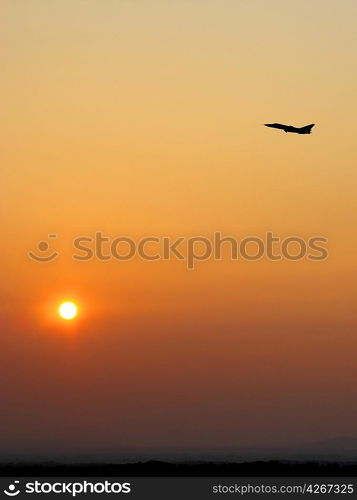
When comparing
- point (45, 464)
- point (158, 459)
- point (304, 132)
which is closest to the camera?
point (304, 132)

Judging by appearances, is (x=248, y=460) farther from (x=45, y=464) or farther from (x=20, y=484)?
(x=20, y=484)

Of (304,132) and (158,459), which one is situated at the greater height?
(304,132)

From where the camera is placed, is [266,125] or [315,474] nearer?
[266,125]

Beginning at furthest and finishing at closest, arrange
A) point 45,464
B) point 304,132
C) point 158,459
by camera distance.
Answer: point 158,459
point 45,464
point 304,132

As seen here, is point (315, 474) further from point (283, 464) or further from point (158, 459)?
point (158, 459)

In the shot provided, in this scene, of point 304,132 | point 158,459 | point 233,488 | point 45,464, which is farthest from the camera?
point 158,459

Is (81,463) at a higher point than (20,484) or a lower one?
higher

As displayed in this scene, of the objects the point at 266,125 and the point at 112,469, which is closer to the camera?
the point at 266,125

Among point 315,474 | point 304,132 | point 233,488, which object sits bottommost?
point 233,488

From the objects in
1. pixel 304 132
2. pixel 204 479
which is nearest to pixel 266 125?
pixel 304 132
